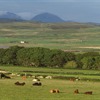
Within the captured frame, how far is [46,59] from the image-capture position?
87.3 m

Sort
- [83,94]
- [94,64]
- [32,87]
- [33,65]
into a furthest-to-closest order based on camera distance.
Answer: [33,65], [94,64], [32,87], [83,94]

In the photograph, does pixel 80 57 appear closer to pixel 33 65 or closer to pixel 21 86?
pixel 33 65

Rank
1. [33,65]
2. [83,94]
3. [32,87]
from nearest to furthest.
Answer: [83,94] < [32,87] < [33,65]

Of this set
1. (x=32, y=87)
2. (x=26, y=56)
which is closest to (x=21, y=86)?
(x=32, y=87)

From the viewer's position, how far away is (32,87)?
38219 mm

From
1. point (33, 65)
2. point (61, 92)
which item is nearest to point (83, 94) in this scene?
point (61, 92)

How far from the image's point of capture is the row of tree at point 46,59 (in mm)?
83500

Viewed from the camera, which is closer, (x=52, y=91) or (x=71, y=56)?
(x=52, y=91)

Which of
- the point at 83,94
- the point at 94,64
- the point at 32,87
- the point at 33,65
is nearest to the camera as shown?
the point at 83,94

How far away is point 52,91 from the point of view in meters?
34.3

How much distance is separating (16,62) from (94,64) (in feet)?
53.7

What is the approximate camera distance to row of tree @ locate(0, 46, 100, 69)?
274ft

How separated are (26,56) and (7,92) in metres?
55.2

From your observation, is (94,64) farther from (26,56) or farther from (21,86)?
(21,86)
